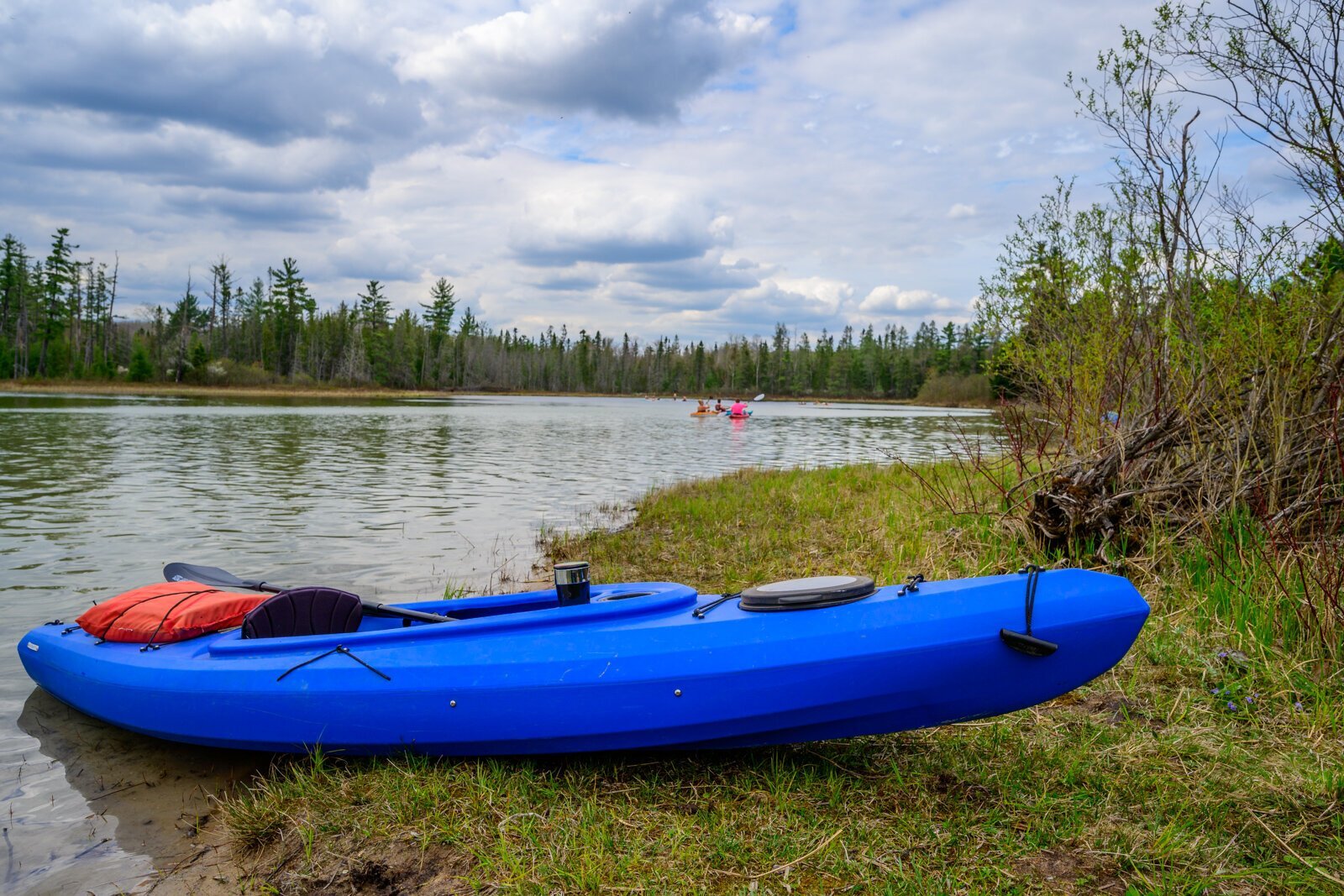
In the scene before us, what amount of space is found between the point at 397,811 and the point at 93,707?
2.40m

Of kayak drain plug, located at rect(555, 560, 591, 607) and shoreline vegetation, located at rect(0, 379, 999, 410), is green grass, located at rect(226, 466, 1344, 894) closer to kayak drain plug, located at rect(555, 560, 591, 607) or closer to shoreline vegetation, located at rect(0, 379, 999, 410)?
kayak drain plug, located at rect(555, 560, 591, 607)

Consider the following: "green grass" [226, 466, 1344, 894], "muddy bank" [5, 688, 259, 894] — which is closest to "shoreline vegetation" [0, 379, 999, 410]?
"green grass" [226, 466, 1344, 894]

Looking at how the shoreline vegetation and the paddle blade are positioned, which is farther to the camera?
the shoreline vegetation

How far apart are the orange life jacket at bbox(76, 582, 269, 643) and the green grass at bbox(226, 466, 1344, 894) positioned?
3.32ft

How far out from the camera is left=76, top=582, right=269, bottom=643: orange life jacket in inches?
172

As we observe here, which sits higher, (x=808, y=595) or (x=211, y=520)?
(x=808, y=595)

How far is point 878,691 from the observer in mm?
3178

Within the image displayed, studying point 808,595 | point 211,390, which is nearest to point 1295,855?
point 808,595

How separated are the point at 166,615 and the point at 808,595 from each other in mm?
3584

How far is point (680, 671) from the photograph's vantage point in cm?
323

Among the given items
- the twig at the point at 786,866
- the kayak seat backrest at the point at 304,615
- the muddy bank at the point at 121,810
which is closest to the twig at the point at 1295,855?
the twig at the point at 786,866

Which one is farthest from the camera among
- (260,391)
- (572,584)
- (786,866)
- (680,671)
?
(260,391)

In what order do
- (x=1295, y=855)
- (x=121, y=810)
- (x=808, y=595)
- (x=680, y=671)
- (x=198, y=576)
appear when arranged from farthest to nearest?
(x=198, y=576), (x=121, y=810), (x=808, y=595), (x=680, y=671), (x=1295, y=855)

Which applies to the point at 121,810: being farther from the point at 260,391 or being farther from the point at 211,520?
the point at 260,391
